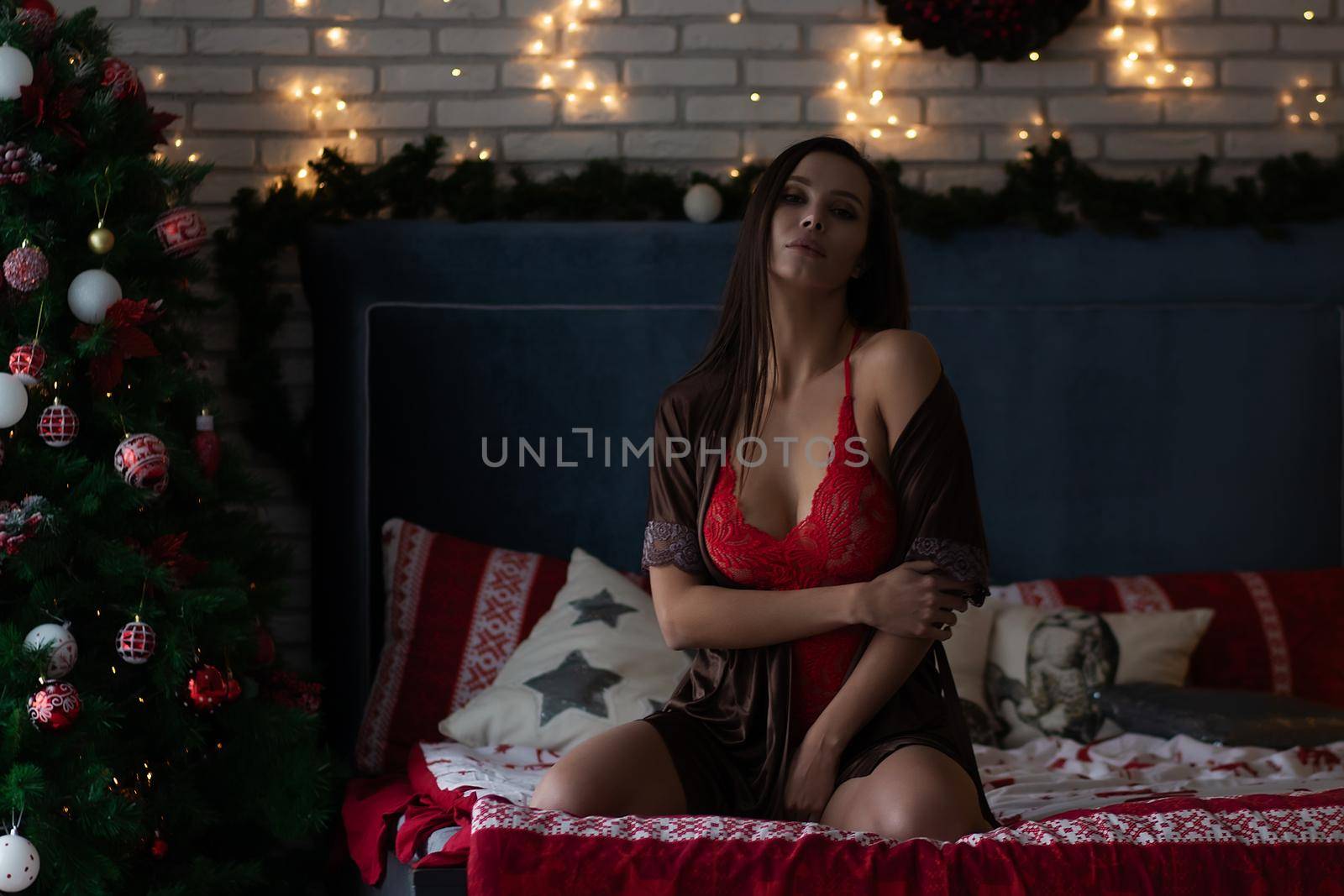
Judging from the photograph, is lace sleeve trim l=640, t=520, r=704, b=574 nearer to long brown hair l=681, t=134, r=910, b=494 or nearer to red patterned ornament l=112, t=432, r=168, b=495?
long brown hair l=681, t=134, r=910, b=494

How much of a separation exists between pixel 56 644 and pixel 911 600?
4.75ft

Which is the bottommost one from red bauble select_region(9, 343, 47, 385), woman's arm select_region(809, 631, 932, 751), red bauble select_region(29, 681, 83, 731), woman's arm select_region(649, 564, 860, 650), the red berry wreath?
red bauble select_region(29, 681, 83, 731)

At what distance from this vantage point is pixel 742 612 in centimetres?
195

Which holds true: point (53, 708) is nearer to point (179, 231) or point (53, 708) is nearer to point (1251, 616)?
point (179, 231)

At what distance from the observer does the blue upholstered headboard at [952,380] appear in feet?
10.6

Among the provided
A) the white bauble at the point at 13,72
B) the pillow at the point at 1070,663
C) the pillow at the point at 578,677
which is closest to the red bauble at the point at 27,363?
the white bauble at the point at 13,72

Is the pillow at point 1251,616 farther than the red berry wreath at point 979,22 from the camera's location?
No

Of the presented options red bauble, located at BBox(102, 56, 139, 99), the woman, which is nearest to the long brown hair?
the woman

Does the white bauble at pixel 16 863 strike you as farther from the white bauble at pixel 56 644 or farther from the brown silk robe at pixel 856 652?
the brown silk robe at pixel 856 652

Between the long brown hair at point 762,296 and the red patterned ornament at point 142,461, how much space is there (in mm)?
996

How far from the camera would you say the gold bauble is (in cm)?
247

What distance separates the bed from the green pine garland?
65mm

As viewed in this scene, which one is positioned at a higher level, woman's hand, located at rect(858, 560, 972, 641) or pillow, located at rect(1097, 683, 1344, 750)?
woman's hand, located at rect(858, 560, 972, 641)

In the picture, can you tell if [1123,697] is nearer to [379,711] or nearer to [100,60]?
[379,711]
